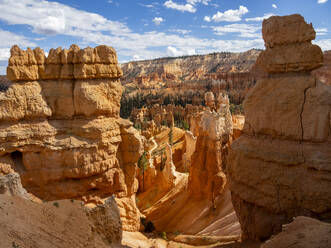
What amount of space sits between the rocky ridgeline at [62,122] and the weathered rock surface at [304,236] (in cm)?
736

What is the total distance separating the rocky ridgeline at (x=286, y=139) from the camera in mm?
6539

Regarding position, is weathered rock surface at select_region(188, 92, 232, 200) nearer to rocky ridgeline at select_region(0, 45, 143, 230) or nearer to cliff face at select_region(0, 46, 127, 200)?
rocky ridgeline at select_region(0, 45, 143, 230)

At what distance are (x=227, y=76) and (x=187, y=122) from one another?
146 feet

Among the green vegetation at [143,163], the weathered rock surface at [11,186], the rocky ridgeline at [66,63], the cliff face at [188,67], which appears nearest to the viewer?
the weathered rock surface at [11,186]

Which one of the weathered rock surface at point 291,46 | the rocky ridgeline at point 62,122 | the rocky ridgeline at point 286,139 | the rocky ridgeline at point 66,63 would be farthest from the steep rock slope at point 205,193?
the weathered rock surface at point 291,46

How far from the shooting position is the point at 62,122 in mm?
10328

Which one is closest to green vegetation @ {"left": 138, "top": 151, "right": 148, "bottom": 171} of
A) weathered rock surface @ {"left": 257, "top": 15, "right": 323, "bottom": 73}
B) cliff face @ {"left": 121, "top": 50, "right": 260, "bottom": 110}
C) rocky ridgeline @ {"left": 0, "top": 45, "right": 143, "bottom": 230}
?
rocky ridgeline @ {"left": 0, "top": 45, "right": 143, "bottom": 230}

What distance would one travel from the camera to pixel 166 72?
13162 centimetres

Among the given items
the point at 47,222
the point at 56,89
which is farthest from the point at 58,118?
the point at 47,222

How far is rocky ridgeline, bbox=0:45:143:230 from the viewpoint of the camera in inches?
379

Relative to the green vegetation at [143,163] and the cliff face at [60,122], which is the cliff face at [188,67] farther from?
the cliff face at [60,122]

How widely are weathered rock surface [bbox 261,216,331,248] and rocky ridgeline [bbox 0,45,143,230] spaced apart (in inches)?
290

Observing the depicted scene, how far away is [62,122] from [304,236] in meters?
9.28

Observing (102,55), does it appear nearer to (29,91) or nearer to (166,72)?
(29,91)
